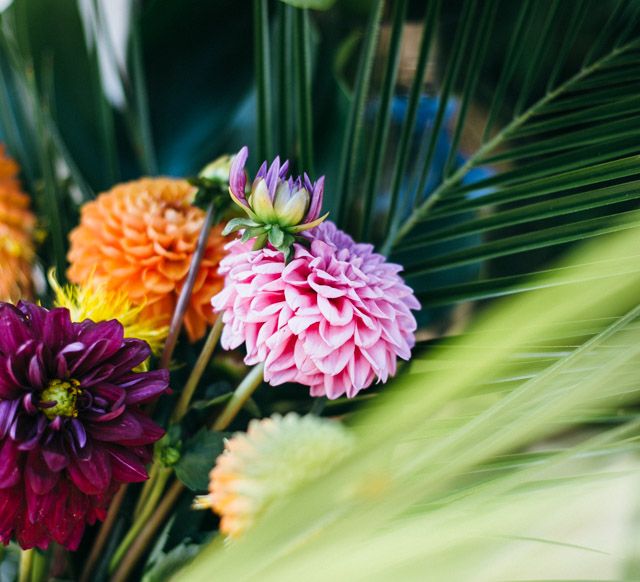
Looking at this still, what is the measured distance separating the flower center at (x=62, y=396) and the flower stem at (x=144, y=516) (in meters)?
0.05

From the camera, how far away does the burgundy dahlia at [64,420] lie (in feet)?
0.52

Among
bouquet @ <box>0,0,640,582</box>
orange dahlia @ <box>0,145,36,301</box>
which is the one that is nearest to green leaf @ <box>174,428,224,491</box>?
bouquet @ <box>0,0,640,582</box>

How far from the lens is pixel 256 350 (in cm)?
17

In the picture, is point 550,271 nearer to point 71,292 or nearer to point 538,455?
point 538,455

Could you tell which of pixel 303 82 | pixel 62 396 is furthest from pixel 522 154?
pixel 62 396

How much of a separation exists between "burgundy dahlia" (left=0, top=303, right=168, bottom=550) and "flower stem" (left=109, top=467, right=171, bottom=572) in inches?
1.3

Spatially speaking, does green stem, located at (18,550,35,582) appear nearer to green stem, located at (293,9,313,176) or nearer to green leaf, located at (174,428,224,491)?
green leaf, located at (174,428,224,491)

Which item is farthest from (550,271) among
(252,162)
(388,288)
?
(252,162)

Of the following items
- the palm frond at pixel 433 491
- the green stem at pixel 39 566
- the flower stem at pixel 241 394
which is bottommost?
the green stem at pixel 39 566

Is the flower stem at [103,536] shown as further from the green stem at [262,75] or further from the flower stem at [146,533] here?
the green stem at [262,75]

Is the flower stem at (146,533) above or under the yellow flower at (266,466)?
under

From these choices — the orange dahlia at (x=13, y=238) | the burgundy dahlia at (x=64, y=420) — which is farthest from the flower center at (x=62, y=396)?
the orange dahlia at (x=13, y=238)

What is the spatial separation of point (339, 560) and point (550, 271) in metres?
0.13

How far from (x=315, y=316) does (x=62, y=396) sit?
71mm
